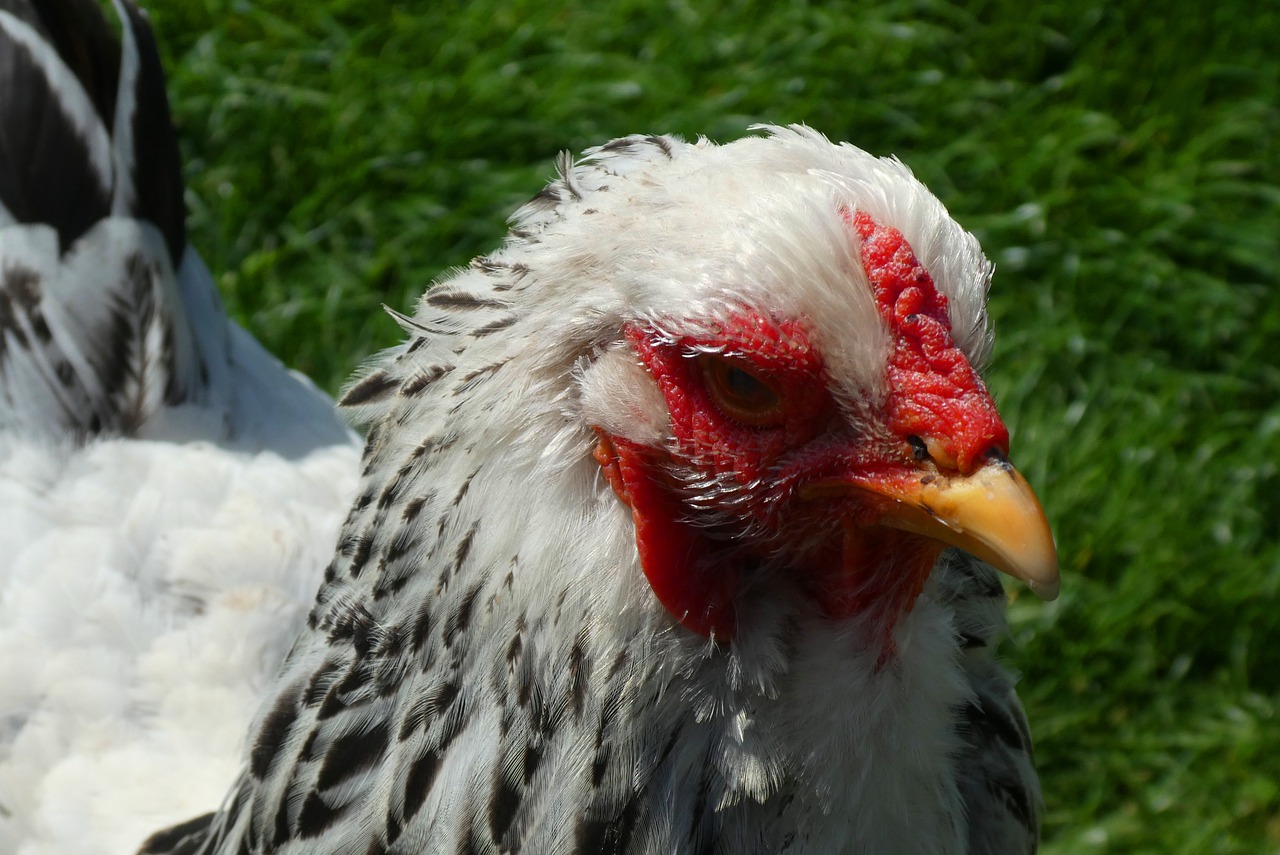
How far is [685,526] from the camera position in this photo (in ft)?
5.30

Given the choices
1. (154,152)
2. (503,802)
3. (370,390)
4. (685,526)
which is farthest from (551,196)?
(154,152)

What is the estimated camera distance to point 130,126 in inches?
113

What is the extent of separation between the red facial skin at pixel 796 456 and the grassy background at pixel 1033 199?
203 centimetres

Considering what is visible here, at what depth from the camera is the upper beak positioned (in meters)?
1.46

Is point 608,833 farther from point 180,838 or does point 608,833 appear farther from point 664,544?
point 180,838

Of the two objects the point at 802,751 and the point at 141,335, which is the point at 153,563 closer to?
the point at 141,335

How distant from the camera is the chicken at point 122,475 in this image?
2.39 m

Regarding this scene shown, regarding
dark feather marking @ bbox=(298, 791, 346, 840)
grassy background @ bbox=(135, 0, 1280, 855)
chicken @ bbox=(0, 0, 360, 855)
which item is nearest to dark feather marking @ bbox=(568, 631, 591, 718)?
dark feather marking @ bbox=(298, 791, 346, 840)

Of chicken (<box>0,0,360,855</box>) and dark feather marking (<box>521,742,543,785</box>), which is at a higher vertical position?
dark feather marking (<box>521,742,543,785</box>)

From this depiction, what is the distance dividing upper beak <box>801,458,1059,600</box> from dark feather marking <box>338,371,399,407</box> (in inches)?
27.0

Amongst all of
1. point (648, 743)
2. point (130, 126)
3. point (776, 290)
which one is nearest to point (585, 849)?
point (648, 743)

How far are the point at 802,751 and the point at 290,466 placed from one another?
153 cm

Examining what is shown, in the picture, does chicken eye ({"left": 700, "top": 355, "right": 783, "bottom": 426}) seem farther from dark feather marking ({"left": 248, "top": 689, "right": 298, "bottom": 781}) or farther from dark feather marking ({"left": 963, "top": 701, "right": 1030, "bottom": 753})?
dark feather marking ({"left": 248, "top": 689, "right": 298, "bottom": 781})

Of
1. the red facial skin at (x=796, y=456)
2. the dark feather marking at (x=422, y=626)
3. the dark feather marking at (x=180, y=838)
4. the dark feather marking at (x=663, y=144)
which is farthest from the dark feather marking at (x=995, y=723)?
the dark feather marking at (x=180, y=838)
